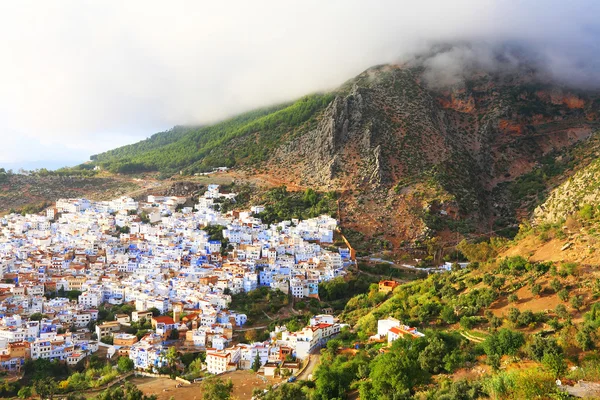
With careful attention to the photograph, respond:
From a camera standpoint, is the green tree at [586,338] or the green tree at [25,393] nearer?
the green tree at [586,338]

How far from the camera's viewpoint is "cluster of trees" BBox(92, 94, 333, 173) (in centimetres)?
6041

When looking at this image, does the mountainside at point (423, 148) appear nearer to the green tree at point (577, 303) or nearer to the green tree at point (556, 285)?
the green tree at point (556, 285)

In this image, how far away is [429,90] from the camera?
2269 inches

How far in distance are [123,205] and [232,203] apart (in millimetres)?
11494

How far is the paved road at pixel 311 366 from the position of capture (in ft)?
70.5

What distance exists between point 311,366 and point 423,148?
102ft

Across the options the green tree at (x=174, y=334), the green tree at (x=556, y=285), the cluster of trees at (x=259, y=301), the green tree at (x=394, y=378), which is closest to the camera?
the green tree at (x=394, y=378)

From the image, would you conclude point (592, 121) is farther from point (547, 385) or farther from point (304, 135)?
point (547, 385)

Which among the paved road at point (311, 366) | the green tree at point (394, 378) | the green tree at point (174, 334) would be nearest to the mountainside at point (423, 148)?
the green tree at point (174, 334)

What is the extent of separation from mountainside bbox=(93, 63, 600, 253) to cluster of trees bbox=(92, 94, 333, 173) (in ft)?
0.74

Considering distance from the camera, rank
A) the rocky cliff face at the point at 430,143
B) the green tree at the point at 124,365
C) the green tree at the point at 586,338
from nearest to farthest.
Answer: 1. the green tree at the point at 586,338
2. the green tree at the point at 124,365
3. the rocky cliff face at the point at 430,143

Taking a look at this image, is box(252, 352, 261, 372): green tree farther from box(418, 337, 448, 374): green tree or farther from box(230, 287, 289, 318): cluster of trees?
box(418, 337, 448, 374): green tree

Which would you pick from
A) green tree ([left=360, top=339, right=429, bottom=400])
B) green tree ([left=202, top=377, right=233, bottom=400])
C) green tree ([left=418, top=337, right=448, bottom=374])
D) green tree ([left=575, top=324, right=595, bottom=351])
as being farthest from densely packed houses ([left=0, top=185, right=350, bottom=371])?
green tree ([left=575, top=324, right=595, bottom=351])

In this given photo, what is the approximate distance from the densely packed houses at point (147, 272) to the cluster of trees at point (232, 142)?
9.09m
